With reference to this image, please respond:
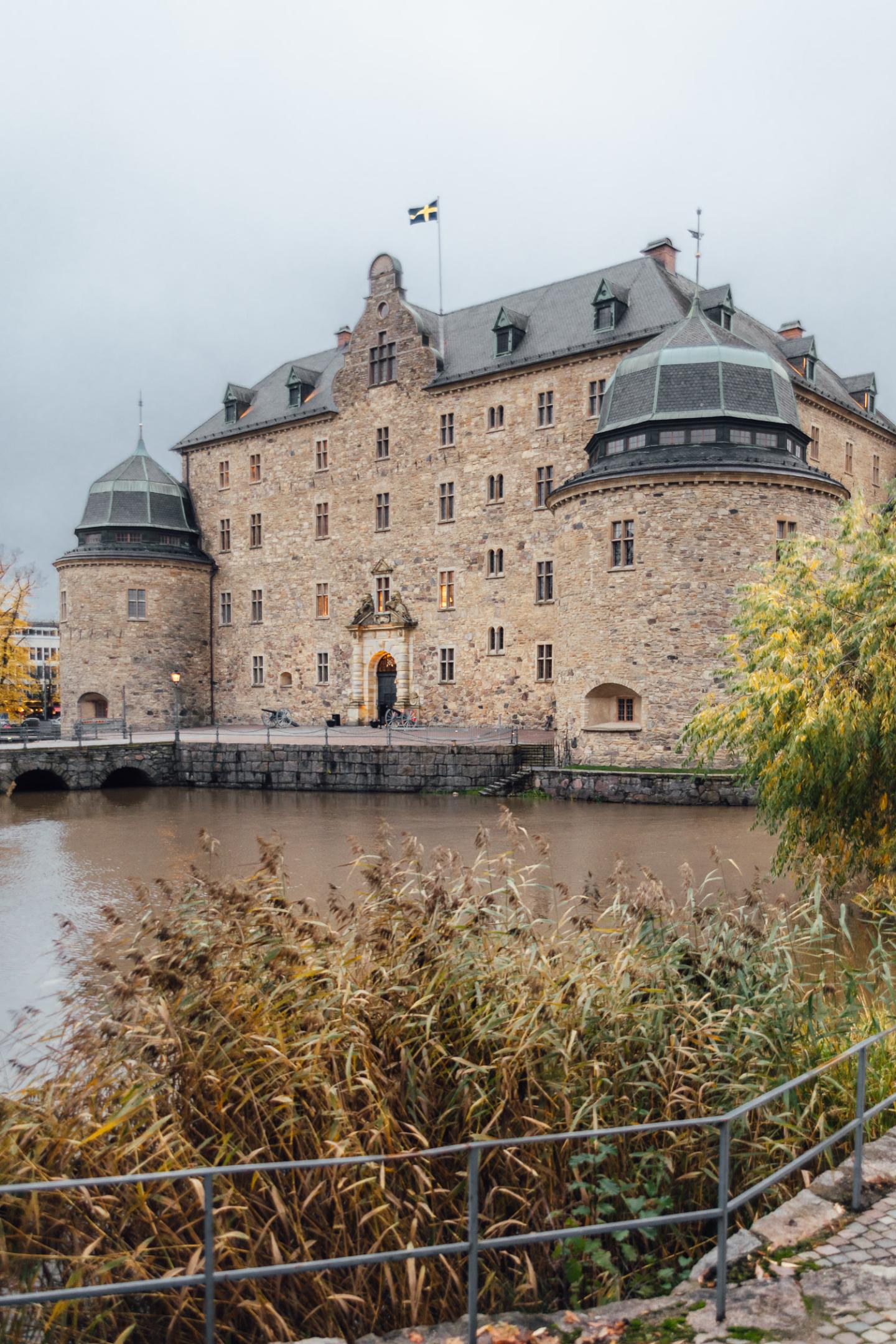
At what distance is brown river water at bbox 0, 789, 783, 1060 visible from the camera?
12414 mm

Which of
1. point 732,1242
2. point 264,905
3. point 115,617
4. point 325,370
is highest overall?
point 325,370

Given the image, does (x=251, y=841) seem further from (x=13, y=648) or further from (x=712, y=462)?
(x=13, y=648)

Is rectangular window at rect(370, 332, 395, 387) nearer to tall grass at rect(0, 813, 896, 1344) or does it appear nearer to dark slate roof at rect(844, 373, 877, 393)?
dark slate roof at rect(844, 373, 877, 393)

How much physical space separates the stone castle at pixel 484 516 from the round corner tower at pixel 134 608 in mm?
94

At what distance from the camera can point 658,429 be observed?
24391mm


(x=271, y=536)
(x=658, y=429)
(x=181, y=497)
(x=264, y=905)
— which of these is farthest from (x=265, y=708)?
(x=264, y=905)

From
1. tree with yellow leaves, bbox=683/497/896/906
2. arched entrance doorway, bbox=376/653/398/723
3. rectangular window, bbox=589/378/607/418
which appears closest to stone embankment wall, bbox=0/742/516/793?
arched entrance doorway, bbox=376/653/398/723

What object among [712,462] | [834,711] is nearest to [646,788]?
[712,462]

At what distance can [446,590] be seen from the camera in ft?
109

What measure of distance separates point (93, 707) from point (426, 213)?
21.6 meters

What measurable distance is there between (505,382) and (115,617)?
682 inches

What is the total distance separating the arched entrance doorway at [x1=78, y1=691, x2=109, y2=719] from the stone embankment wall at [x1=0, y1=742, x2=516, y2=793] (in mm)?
9798

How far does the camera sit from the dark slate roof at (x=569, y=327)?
28.8 m

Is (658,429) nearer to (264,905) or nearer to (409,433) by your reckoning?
(409,433)
